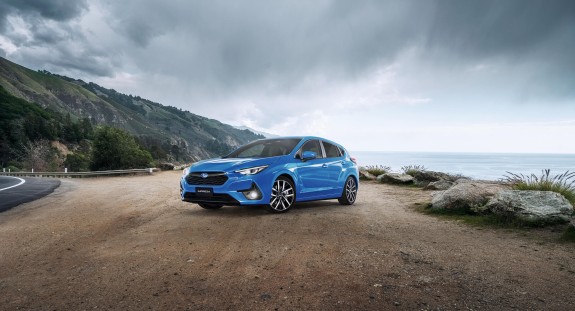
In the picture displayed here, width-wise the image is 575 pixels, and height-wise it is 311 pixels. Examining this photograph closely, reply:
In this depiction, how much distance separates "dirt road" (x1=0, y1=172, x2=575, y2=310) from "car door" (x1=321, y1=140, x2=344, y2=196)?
172cm

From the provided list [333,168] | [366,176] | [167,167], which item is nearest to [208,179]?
[333,168]

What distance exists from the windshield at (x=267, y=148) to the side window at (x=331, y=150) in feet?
3.21

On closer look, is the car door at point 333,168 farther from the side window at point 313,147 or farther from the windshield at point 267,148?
the windshield at point 267,148

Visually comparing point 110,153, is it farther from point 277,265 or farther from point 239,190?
point 277,265

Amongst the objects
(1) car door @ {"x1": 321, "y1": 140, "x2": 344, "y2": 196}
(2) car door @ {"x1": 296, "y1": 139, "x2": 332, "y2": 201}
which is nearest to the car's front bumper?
(2) car door @ {"x1": 296, "y1": 139, "x2": 332, "y2": 201}

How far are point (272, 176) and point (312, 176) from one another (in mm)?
1363

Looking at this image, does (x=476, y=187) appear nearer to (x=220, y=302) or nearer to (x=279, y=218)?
(x=279, y=218)

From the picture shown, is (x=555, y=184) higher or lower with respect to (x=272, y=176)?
lower

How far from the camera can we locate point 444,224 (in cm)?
754

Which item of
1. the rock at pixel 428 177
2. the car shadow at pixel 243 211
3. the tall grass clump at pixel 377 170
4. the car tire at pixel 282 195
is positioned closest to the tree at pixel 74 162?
the tall grass clump at pixel 377 170

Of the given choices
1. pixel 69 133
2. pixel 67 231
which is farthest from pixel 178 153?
pixel 67 231

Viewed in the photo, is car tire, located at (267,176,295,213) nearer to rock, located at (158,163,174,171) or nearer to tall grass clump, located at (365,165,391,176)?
tall grass clump, located at (365,165,391,176)

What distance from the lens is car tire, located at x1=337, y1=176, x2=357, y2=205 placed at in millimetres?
10133

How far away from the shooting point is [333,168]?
9.64m
